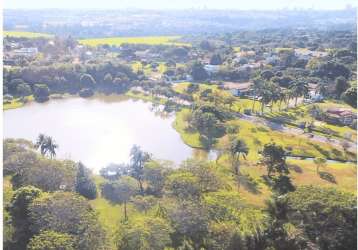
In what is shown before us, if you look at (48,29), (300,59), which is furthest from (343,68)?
(48,29)

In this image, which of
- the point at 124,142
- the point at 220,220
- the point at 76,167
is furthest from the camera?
the point at 124,142

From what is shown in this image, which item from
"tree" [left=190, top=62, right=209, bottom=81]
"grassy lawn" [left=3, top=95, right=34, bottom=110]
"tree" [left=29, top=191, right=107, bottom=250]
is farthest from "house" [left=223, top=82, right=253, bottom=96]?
"tree" [left=29, top=191, right=107, bottom=250]

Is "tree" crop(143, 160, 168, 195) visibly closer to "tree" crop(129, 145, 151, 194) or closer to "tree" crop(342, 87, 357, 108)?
"tree" crop(129, 145, 151, 194)

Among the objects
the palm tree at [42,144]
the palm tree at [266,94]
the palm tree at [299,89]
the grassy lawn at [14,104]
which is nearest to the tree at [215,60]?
the palm tree at [299,89]

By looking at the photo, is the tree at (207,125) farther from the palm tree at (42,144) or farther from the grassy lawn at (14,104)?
the grassy lawn at (14,104)

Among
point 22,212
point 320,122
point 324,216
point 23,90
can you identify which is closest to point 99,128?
point 23,90

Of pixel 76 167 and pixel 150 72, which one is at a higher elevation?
pixel 76 167

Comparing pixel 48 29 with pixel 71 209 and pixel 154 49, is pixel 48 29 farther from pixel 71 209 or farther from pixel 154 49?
pixel 71 209
